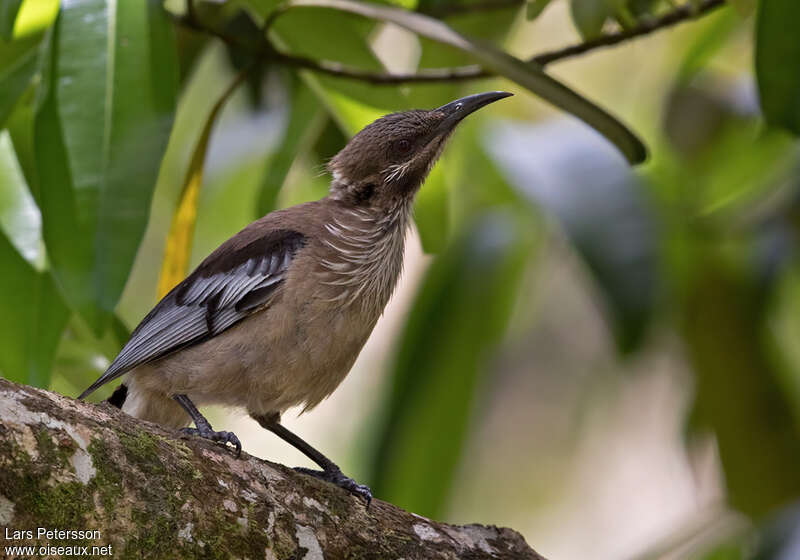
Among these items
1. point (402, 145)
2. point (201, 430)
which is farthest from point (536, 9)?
point (201, 430)

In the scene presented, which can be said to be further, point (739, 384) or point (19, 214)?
point (739, 384)

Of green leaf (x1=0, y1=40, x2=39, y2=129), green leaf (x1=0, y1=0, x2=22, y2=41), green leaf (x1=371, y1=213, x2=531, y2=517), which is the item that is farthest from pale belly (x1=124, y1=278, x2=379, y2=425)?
green leaf (x1=371, y1=213, x2=531, y2=517)

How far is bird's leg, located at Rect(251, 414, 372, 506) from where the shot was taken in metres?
3.43

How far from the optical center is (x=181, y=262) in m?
4.12

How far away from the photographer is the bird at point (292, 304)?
3.65m

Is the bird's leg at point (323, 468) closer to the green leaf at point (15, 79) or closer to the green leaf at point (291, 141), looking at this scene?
the green leaf at point (291, 141)

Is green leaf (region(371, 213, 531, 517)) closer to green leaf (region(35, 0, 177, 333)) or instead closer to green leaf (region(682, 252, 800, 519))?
green leaf (region(682, 252, 800, 519))

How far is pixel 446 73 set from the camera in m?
4.44

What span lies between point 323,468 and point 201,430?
0.50m

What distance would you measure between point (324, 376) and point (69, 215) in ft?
3.63

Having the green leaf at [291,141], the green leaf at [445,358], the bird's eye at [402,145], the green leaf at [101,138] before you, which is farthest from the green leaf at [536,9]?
the green leaf at [445,358]

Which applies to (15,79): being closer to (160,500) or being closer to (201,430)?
(201,430)

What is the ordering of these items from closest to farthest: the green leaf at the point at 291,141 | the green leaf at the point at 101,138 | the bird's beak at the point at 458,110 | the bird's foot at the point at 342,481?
the bird's foot at the point at 342,481
the green leaf at the point at 101,138
the bird's beak at the point at 458,110
the green leaf at the point at 291,141

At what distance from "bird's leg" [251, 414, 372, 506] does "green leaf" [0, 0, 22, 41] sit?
170 cm
